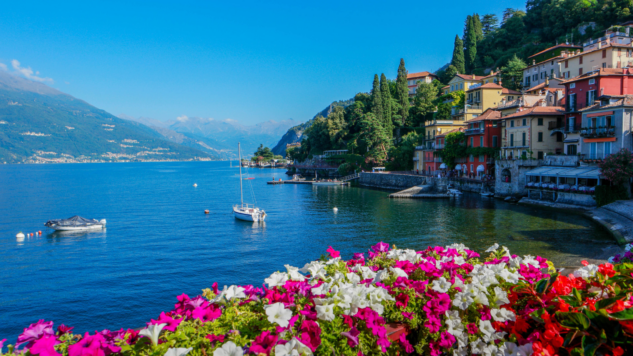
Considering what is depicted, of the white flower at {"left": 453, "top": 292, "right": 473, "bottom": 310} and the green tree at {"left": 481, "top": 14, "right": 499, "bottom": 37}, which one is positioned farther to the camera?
the green tree at {"left": 481, "top": 14, "right": 499, "bottom": 37}

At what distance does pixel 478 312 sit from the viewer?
491 cm

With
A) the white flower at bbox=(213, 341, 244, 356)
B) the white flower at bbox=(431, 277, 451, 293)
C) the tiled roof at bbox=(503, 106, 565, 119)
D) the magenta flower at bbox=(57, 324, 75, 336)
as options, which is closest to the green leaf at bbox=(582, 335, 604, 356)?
the white flower at bbox=(431, 277, 451, 293)

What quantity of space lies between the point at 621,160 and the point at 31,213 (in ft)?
220

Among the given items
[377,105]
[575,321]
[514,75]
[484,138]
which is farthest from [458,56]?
[575,321]

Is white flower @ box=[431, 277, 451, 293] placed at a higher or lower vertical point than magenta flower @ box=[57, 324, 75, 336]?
higher

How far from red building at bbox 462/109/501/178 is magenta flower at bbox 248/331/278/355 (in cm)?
5757

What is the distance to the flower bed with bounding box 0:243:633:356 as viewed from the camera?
3562 mm

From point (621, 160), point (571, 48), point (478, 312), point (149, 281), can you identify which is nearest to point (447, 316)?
point (478, 312)

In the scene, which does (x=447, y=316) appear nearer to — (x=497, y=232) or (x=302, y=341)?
(x=302, y=341)

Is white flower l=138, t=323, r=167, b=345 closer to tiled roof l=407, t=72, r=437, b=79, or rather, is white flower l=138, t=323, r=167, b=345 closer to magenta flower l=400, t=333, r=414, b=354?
magenta flower l=400, t=333, r=414, b=354

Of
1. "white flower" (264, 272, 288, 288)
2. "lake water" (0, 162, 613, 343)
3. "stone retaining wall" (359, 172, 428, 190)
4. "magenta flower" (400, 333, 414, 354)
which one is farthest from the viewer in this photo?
"stone retaining wall" (359, 172, 428, 190)

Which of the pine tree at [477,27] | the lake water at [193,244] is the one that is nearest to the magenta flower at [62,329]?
the lake water at [193,244]

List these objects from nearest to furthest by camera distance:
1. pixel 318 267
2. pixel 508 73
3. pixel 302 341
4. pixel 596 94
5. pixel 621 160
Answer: pixel 302 341, pixel 318 267, pixel 621 160, pixel 596 94, pixel 508 73

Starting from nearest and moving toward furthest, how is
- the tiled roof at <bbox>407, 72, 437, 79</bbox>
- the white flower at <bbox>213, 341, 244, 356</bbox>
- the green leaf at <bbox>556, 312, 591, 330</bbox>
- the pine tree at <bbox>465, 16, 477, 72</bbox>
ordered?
the green leaf at <bbox>556, 312, 591, 330</bbox> → the white flower at <bbox>213, 341, 244, 356</bbox> → the pine tree at <bbox>465, 16, 477, 72</bbox> → the tiled roof at <bbox>407, 72, 437, 79</bbox>
